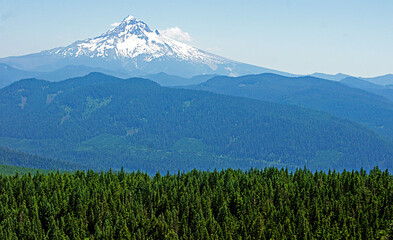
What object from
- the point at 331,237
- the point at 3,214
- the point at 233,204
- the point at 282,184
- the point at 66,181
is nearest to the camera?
the point at 331,237

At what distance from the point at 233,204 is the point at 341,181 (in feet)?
147

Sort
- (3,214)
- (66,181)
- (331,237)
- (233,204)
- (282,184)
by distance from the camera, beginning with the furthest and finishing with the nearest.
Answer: (66,181)
(282,184)
(233,204)
(3,214)
(331,237)

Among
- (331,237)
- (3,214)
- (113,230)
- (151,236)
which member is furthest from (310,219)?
(3,214)

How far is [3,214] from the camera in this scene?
13025 centimetres

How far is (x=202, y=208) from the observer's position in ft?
454

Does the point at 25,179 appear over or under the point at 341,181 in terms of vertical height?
under

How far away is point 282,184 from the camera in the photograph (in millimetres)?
158625

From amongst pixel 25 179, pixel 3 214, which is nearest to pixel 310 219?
pixel 3 214

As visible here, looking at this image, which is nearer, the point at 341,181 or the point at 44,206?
the point at 44,206

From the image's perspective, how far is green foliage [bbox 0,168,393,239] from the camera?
11869 centimetres

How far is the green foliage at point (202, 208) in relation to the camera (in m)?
119

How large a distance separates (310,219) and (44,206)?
81.3 meters

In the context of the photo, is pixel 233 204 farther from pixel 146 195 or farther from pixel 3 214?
pixel 3 214

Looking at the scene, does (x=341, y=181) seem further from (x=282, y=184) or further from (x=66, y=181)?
(x=66, y=181)
